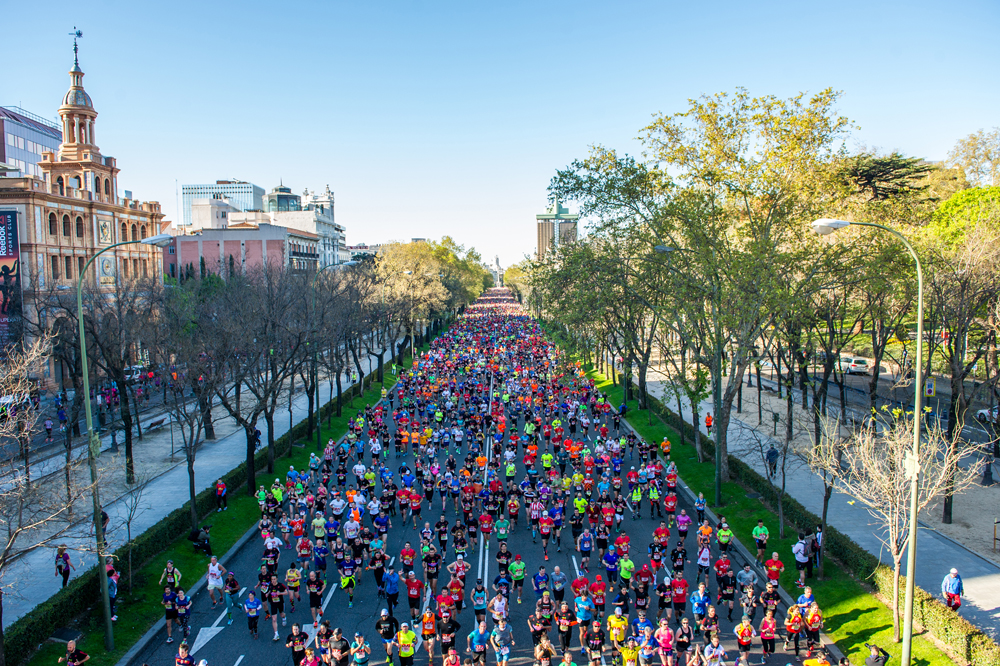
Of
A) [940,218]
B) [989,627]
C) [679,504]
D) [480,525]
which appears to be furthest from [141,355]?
[940,218]

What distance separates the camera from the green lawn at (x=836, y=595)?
40.6 feet

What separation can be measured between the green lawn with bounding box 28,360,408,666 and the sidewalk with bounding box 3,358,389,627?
1255 millimetres

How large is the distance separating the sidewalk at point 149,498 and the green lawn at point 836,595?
14712 mm

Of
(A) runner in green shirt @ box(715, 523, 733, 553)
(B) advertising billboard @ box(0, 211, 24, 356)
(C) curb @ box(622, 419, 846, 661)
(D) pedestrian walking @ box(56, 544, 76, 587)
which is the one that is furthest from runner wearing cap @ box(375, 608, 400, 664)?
(B) advertising billboard @ box(0, 211, 24, 356)

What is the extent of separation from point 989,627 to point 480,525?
11.6 m

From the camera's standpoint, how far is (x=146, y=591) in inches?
607

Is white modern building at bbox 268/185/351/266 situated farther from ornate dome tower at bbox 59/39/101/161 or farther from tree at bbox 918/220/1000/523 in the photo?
tree at bbox 918/220/1000/523

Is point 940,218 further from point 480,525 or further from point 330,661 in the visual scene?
point 330,661

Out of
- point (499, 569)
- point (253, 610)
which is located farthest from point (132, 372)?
point (499, 569)

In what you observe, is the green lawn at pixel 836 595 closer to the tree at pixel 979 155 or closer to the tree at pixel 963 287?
the tree at pixel 963 287

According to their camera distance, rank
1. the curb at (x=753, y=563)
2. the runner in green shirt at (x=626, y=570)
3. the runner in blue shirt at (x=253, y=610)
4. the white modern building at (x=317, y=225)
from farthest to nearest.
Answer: the white modern building at (x=317, y=225) → the runner in green shirt at (x=626, y=570) → the runner in blue shirt at (x=253, y=610) → the curb at (x=753, y=563)

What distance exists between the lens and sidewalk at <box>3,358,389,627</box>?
15.4 metres

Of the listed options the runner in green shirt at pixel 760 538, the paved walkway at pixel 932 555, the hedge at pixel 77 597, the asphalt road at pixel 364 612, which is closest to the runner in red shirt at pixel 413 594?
the asphalt road at pixel 364 612

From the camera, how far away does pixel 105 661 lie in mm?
12734
